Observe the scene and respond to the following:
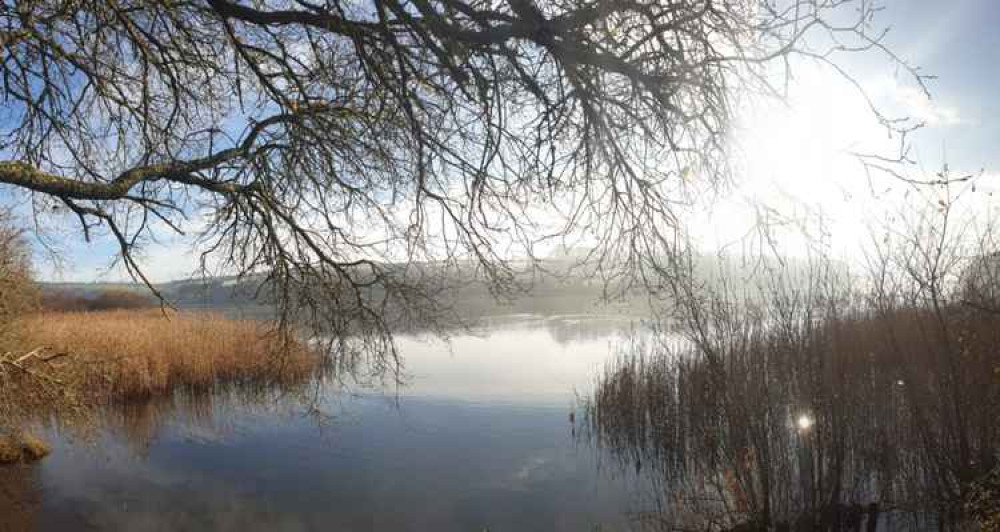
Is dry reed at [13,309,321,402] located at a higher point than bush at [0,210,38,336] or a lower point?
lower

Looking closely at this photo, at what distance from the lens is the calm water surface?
5641mm

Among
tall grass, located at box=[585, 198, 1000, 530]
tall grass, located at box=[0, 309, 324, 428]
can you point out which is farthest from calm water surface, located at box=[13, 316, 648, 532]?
tall grass, located at box=[585, 198, 1000, 530]

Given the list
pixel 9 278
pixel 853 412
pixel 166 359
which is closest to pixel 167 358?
pixel 166 359

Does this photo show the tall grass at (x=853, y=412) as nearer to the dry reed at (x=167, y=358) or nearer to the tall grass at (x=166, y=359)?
the tall grass at (x=166, y=359)

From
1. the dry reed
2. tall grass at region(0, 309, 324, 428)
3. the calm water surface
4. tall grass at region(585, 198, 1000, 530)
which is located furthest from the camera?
the dry reed

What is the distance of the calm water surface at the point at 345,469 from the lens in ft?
18.5

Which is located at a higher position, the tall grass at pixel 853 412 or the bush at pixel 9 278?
the bush at pixel 9 278

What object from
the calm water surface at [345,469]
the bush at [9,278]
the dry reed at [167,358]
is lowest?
the calm water surface at [345,469]

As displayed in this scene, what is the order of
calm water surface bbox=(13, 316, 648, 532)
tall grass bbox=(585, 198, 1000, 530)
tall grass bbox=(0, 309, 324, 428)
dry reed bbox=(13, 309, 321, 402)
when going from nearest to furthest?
tall grass bbox=(585, 198, 1000, 530)
calm water surface bbox=(13, 316, 648, 532)
tall grass bbox=(0, 309, 324, 428)
dry reed bbox=(13, 309, 321, 402)

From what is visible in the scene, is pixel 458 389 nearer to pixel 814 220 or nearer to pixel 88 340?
pixel 88 340

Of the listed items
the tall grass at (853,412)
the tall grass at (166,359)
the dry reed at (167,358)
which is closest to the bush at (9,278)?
the tall grass at (166,359)

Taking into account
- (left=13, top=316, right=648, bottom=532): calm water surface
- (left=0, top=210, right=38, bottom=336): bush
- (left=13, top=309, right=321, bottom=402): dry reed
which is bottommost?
(left=13, top=316, right=648, bottom=532): calm water surface

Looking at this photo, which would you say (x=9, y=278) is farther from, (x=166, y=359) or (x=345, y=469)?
(x=166, y=359)

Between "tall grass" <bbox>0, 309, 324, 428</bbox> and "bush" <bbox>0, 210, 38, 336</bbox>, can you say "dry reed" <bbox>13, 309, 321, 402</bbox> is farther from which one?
"bush" <bbox>0, 210, 38, 336</bbox>
